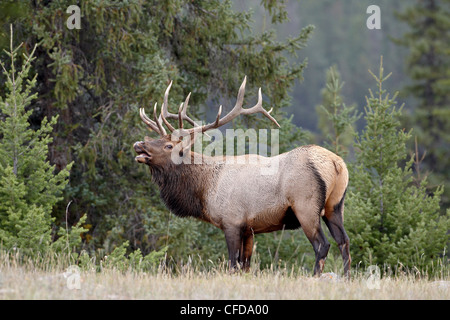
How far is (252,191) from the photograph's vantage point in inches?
342

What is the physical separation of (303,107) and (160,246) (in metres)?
61.5

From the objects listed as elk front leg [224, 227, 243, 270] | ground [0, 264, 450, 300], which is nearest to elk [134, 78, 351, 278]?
elk front leg [224, 227, 243, 270]

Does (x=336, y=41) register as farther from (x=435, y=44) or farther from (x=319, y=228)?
(x=319, y=228)

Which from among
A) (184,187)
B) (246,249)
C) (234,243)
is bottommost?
(246,249)

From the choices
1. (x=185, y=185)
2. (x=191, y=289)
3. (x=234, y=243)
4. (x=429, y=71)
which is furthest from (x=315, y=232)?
(x=429, y=71)

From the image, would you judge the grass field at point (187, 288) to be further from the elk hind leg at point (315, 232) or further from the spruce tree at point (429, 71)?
the spruce tree at point (429, 71)

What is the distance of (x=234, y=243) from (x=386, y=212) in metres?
3.65

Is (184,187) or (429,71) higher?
(429,71)

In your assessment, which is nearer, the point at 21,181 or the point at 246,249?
the point at 246,249

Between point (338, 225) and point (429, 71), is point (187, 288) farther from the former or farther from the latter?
point (429, 71)

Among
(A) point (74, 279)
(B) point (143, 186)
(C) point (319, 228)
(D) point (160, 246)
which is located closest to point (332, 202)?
(C) point (319, 228)

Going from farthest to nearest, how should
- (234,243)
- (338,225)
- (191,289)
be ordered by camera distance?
(234,243) < (338,225) < (191,289)

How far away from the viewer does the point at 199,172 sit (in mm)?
9281

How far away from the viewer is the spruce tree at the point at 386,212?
10.6 metres
